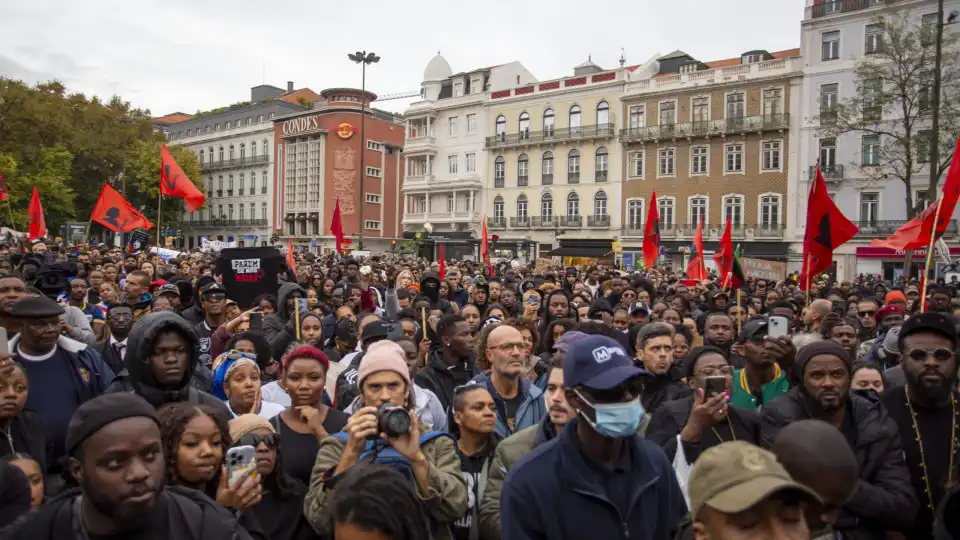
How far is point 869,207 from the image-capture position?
35562 millimetres

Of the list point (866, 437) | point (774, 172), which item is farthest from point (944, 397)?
point (774, 172)

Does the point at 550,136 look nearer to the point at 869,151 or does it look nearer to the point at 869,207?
the point at 869,151

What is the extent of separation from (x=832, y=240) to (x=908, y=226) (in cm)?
351

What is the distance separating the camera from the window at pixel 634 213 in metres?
41.8

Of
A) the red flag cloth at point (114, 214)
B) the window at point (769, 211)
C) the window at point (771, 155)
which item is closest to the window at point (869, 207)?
the window at point (769, 211)

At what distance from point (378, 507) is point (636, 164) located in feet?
138

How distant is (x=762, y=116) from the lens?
37375 millimetres

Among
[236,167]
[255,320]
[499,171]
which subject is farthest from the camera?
[236,167]

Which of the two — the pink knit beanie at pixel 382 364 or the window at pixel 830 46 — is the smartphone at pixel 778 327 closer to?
the pink knit beanie at pixel 382 364

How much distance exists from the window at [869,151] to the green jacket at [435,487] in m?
37.5

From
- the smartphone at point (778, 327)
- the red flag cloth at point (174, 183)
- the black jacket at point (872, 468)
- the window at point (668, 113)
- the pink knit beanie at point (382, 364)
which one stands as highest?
the window at point (668, 113)

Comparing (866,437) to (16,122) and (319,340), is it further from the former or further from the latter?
(16,122)

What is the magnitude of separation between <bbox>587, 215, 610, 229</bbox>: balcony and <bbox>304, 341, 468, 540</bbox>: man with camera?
133 ft

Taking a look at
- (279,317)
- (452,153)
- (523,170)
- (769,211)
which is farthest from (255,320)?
(452,153)
